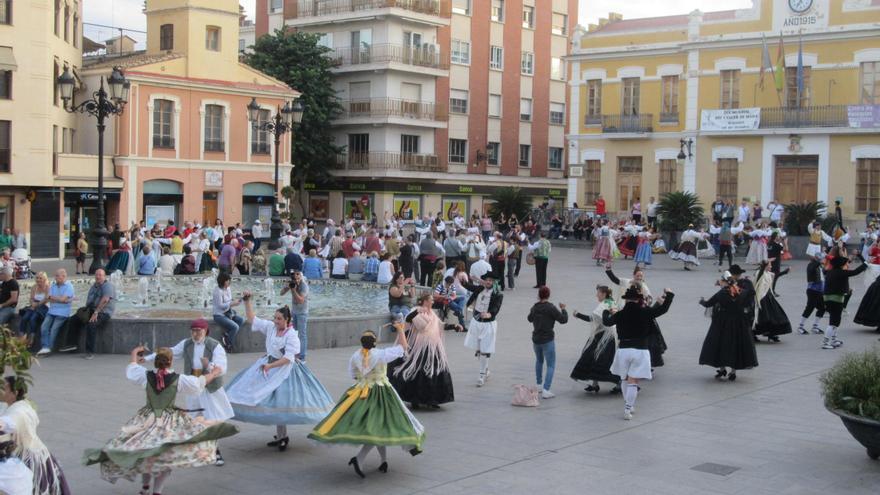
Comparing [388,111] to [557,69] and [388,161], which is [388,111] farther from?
[557,69]

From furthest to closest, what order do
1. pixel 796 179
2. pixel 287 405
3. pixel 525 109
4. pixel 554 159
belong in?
pixel 554 159
pixel 525 109
pixel 796 179
pixel 287 405

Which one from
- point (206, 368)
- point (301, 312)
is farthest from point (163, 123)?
point (206, 368)

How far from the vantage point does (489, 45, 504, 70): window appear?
61.7 m

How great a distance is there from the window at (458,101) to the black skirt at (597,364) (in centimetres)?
4581

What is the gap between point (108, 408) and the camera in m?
13.7

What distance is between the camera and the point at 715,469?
1106cm

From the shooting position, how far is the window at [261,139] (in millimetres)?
50062

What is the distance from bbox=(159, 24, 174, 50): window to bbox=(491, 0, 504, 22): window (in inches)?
791

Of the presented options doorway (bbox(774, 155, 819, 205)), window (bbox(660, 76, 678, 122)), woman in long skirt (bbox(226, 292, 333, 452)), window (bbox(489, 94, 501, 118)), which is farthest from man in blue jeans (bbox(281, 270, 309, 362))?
window (bbox(489, 94, 501, 118))

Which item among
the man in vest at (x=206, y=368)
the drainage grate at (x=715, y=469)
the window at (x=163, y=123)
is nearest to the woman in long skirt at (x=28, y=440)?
the man in vest at (x=206, y=368)

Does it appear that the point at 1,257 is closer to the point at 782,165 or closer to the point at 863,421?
the point at 863,421

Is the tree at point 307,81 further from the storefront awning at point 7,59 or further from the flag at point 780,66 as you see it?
the flag at point 780,66

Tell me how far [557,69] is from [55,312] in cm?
5107

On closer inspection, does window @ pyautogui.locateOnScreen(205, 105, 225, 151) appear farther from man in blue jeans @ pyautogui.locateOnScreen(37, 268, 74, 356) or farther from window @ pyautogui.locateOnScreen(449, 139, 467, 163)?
man in blue jeans @ pyautogui.locateOnScreen(37, 268, 74, 356)
